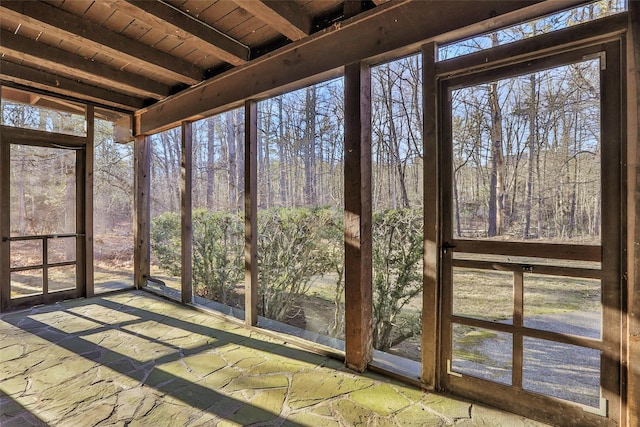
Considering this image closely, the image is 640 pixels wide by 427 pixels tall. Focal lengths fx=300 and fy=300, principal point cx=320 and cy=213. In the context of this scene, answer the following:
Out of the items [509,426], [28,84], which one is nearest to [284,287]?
[509,426]

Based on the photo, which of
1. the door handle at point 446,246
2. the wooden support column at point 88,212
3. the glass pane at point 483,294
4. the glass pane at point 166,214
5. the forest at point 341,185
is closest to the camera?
the forest at point 341,185

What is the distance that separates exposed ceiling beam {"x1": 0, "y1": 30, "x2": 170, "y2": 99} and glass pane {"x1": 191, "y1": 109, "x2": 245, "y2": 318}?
4.40 feet

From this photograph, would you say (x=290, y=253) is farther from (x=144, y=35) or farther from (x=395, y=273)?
(x=144, y=35)

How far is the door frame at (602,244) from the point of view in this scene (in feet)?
5.01

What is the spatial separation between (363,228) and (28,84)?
14.2 ft

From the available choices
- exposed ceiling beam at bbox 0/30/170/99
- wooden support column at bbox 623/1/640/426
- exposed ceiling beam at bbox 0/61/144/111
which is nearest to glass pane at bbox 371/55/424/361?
wooden support column at bbox 623/1/640/426

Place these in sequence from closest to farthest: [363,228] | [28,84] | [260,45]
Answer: [363,228] < [260,45] < [28,84]

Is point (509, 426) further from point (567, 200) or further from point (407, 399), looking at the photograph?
point (567, 200)

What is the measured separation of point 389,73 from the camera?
9.81ft

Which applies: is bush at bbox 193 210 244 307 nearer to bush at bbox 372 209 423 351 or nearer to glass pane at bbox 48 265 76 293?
glass pane at bbox 48 265 76 293

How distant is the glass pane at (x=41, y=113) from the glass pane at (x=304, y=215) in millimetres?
2650

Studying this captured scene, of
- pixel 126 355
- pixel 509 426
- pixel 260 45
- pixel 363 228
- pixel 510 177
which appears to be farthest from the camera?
pixel 260 45

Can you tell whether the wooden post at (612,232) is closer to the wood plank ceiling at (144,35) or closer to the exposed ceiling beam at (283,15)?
the wood plank ceiling at (144,35)

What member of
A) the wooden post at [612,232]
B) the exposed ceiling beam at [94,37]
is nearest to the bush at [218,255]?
the exposed ceiling beam at [94,37]
